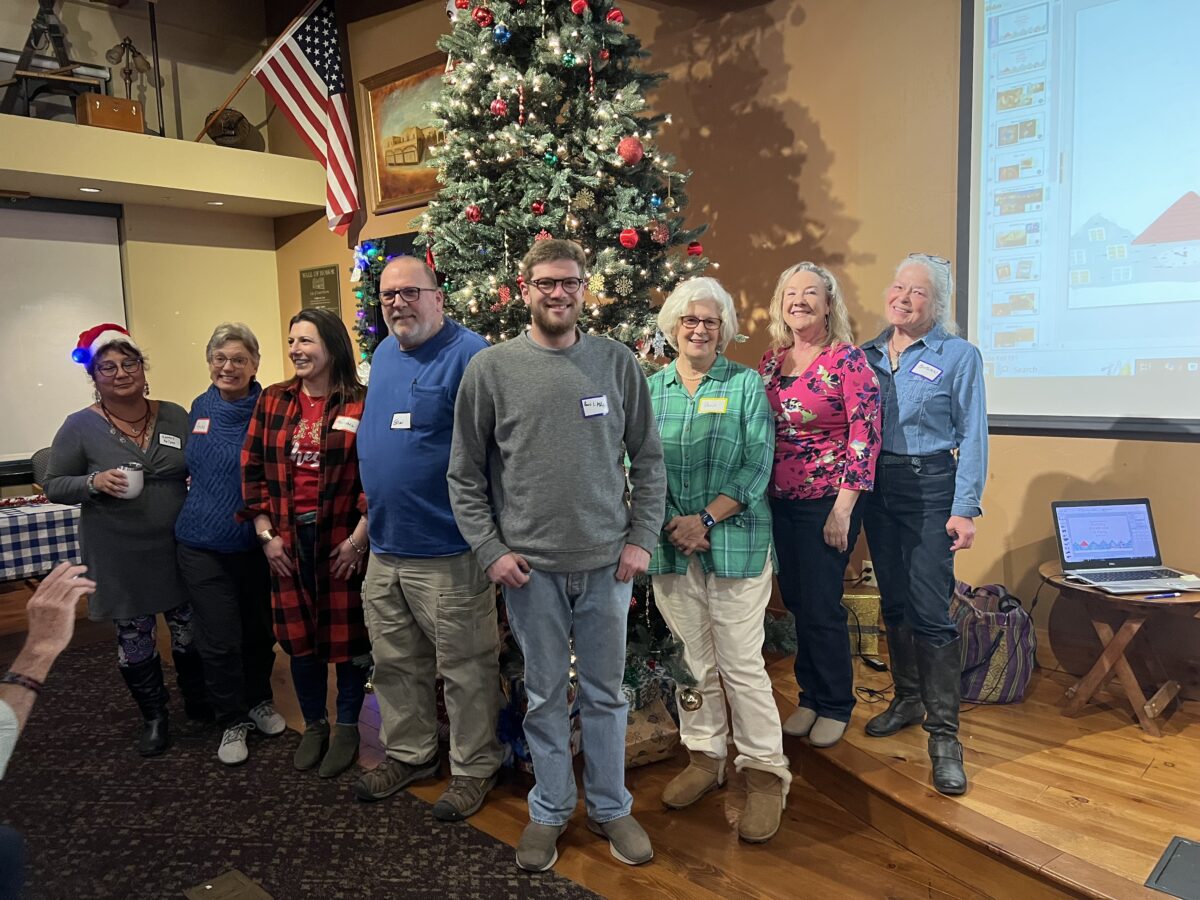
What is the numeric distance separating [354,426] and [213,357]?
2.23ft

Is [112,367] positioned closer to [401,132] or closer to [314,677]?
[314,677]

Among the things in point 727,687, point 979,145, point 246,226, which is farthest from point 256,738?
point 246,226

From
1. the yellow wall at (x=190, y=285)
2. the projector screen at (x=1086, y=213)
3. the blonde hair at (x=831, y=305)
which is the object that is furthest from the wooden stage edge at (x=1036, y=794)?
the yellow wall at (x=190, y=285)

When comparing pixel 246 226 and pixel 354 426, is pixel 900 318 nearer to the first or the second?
pixel 354 426

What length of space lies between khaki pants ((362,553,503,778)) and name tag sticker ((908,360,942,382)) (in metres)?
1.47

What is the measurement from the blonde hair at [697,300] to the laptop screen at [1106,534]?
1.65 metres

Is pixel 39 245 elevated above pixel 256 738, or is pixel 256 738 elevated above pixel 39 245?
pixel 39 245

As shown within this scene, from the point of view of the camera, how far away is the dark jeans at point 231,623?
304 centimetres

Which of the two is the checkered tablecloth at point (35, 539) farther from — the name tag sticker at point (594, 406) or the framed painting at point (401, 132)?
the name tag sticker at point (594, 406)

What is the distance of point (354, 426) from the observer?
8.91 feet

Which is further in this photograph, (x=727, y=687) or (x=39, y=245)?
(x=39, y=245)

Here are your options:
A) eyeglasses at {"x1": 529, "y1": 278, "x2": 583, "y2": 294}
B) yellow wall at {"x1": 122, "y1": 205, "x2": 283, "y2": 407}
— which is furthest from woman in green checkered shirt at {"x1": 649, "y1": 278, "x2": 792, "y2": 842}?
yellow wall at {"x1": 122, "y1": 205, "x2": 283, "y2": 407}

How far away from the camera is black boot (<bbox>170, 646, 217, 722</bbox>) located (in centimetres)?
333

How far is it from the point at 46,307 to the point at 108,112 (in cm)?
143
